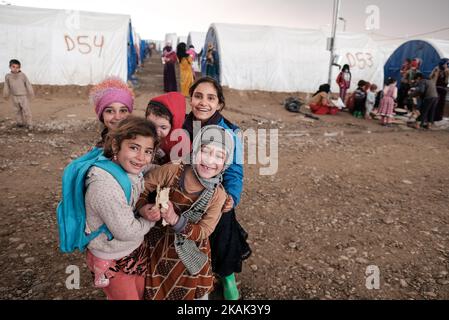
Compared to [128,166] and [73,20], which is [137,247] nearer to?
[128,166]

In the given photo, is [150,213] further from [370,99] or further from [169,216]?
[370,99]

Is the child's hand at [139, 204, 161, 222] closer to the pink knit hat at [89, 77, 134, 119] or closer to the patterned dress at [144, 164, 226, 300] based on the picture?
the patterned dress at [144, 164, 226, 300]

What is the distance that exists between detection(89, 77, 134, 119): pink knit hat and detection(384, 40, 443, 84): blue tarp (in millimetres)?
13071

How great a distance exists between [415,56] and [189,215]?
14412 millimetres

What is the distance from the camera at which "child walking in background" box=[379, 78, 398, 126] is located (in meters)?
9.16

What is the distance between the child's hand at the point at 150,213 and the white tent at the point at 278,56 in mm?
11885

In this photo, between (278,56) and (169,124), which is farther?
(278,56)

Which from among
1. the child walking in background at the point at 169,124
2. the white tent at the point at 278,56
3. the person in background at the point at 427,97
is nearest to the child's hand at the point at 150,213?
the child walking in background at the point at 169,124

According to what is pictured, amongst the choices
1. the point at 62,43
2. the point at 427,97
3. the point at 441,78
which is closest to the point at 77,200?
the point at 427,97

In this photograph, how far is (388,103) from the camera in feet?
30.1

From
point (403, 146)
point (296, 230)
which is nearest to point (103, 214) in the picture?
point (296, 230)

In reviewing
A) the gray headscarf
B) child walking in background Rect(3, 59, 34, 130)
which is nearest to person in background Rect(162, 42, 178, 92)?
child walking in background Rect(3, 59, 34, 130)

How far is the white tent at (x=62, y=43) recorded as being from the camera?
10914 millimetres

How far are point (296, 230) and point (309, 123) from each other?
5.99m
